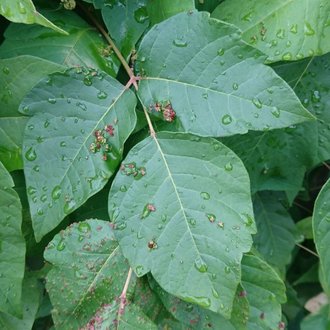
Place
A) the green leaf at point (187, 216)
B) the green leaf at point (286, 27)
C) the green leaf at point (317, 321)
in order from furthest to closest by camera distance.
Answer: the green leaf at point (317, 321) → the green leaf at point (286, 27) → the green leaf at point (187, 216)

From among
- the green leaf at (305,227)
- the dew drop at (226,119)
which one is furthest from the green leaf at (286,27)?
the green leaf at (305,227)

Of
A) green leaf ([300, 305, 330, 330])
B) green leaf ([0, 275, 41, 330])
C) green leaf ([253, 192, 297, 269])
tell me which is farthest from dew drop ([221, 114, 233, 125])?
green leaf ([300, 305, 330, 330])

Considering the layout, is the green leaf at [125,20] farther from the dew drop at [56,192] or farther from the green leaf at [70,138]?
the dew drop at [56,192]

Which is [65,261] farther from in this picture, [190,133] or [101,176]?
[190,133]

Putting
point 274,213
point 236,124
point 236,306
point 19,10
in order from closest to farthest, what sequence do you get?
point 19,10, point 236,124, point 236,306, point 274,213

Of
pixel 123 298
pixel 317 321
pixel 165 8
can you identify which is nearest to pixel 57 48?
pixel 165 8

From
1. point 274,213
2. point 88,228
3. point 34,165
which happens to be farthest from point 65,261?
point 274,213
